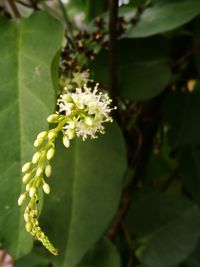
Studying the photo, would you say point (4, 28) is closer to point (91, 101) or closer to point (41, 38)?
point (41, 38)

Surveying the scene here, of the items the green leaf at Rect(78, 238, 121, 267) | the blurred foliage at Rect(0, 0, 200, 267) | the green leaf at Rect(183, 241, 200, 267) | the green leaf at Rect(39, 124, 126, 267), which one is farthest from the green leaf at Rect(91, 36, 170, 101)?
the green leaf at Rect(183, 241, 200, 267)

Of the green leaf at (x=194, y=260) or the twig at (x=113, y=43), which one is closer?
the twig at (x=113, y=43)

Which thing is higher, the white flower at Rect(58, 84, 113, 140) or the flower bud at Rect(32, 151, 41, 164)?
the flower bud at Rect(32, 151, 41, 164)

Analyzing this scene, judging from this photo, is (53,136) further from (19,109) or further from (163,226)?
(163,226)

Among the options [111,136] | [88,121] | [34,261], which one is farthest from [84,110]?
[34,261]

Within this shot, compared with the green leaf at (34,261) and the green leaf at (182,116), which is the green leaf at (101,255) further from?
the green leaf at (182,116)

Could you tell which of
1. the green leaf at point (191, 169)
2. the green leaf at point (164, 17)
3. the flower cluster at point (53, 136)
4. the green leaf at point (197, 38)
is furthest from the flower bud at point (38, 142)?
the green leaf at point (191, 169)

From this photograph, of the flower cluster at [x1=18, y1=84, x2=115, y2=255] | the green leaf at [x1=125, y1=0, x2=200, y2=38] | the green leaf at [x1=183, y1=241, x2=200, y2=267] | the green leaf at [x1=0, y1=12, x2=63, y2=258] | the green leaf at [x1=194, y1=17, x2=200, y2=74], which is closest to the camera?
the flower cluster at [x1=18, y1=84, x2=115, y2=255]

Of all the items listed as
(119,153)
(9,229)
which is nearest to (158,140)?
(119,153)

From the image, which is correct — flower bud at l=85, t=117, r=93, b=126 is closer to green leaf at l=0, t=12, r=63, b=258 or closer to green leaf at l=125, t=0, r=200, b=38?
green leaf at l=0, t=12, r=63, b=258
